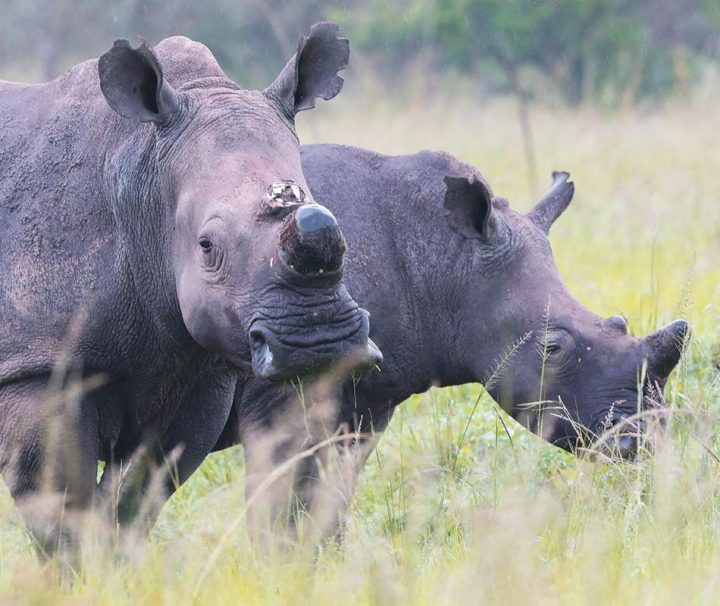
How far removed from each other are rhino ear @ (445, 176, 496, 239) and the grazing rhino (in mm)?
1204

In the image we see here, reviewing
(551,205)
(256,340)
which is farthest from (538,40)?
(256,340)

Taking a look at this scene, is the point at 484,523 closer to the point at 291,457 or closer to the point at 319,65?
the point at 291,457

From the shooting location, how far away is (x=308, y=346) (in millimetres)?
4441

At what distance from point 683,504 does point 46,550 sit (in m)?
2.14

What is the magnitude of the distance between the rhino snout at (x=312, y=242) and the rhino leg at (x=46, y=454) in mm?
1001

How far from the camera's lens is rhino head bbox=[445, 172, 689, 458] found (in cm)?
619

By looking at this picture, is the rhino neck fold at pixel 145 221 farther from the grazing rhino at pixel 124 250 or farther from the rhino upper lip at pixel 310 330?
the rhino upper lip at pixel 310 330

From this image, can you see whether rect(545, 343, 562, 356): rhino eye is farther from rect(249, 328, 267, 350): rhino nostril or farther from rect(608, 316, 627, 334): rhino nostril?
rect(249, 328, 267, 350): rhino nostril

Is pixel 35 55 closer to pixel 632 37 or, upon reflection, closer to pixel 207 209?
pixel 632 37

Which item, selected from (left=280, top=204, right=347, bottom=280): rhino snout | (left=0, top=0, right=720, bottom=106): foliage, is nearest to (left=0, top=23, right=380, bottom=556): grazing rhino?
(left=280, top=204, right=347, bottom=280): rhino snout

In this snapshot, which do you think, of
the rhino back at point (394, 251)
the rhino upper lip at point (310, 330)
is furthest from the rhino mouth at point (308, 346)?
the rhino back at point (394, 251)

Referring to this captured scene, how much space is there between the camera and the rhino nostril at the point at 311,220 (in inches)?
173

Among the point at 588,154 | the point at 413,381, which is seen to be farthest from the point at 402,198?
the point at 588,154

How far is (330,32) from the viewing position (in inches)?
213
